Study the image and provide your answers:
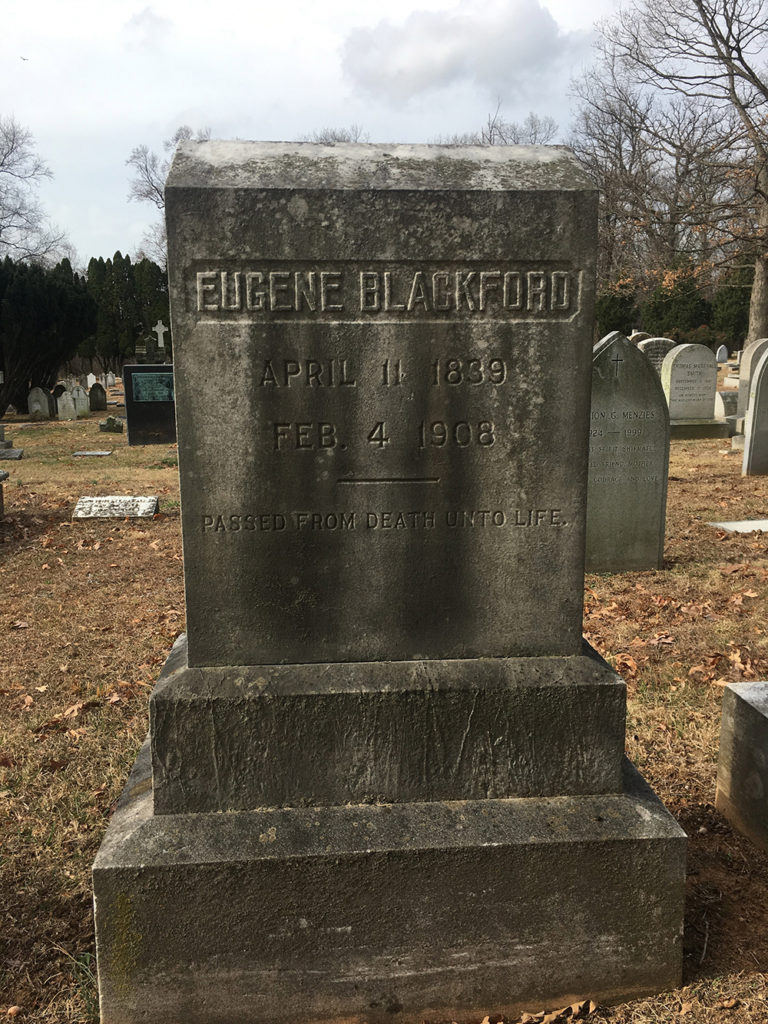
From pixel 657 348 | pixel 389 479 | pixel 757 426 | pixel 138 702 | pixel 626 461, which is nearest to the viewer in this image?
pixel 389 479

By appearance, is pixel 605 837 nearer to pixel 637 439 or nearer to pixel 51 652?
pixel 51 652

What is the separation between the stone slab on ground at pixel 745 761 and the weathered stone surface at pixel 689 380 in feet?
45.7

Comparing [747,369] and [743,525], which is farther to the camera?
[747,369]

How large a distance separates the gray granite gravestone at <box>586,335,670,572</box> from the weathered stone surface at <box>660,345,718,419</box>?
32.8ft

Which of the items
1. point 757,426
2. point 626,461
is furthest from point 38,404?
point 626,461

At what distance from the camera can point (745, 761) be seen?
3291 millimetres

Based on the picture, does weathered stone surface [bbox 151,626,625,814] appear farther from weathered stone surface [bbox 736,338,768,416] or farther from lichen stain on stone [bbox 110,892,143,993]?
weathered stone surface [bbox 736,338,768,416]

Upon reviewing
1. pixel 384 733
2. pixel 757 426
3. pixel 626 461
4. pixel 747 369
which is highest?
pixel 747 369

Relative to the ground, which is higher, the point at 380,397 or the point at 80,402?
the point at 380,397

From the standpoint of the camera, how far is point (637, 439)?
277 inches

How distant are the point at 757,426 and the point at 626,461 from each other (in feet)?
17.8

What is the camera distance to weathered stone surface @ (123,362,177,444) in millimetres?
→ 17094

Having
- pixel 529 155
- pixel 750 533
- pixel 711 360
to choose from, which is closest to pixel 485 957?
pixel 529 155

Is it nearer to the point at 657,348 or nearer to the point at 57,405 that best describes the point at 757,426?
the point at 657,348
